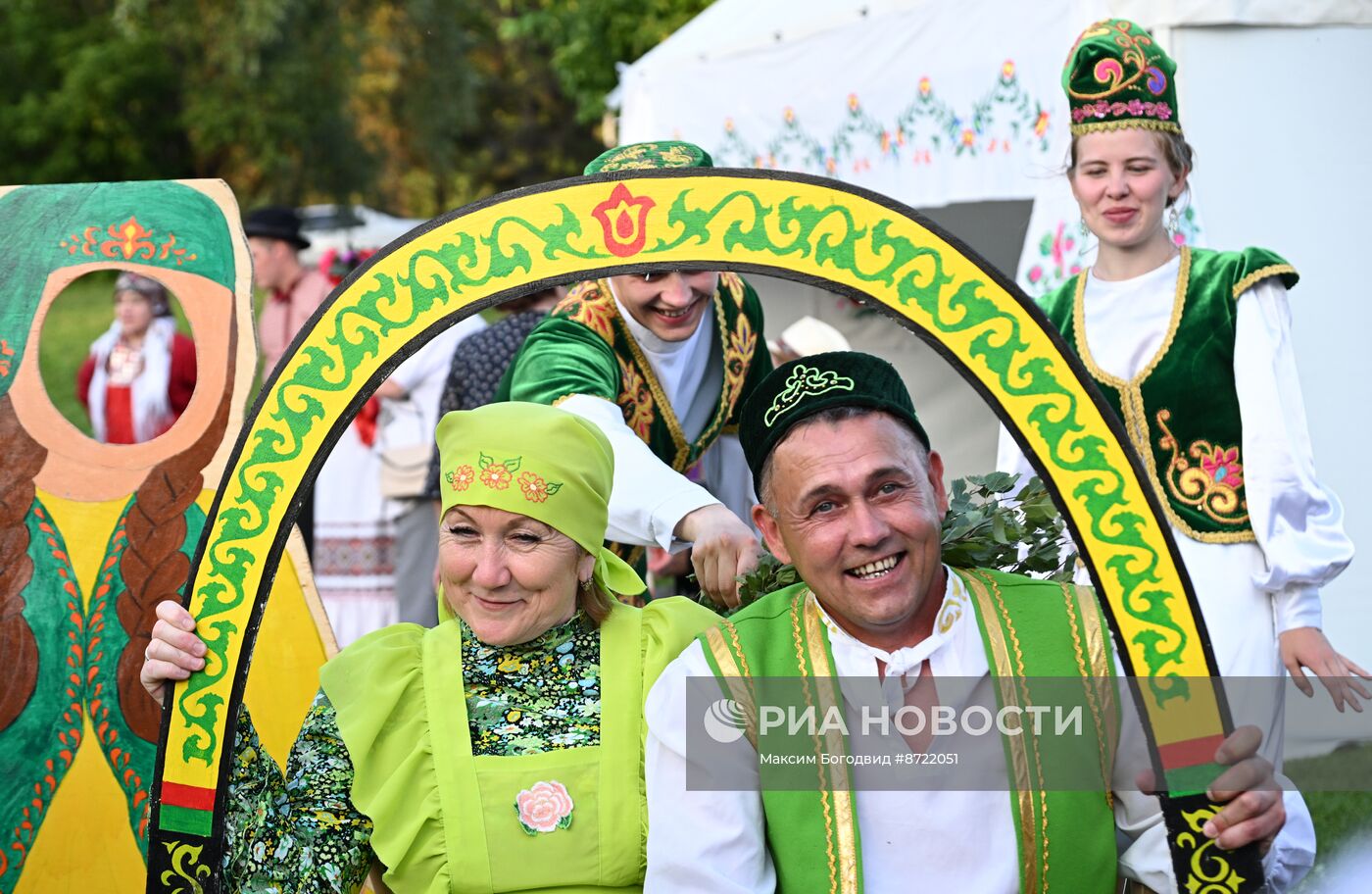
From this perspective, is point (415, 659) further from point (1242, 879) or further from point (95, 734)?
point (1242, 879)

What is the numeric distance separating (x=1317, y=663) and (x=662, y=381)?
A: 1492 mm

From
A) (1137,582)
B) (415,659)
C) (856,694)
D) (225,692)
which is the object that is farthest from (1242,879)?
(225,692)

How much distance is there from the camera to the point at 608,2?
14977 mm

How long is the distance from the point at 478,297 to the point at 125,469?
1359 mm

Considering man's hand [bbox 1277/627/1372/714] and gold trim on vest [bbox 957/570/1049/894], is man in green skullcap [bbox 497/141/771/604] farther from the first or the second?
man's hand [bbox 1277/627/1372/714]

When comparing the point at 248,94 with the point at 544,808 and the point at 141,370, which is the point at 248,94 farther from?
the point at 544,808

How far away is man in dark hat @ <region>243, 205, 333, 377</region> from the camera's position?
23.2 feet

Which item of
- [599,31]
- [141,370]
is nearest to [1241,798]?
[141,370]

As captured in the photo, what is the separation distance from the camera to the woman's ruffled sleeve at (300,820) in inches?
98.8

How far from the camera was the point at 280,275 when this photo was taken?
717 cm

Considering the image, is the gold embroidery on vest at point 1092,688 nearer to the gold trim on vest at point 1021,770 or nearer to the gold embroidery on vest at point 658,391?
the gold trim on vest at point 1021,770

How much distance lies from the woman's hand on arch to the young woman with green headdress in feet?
6.11

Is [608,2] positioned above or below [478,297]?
above

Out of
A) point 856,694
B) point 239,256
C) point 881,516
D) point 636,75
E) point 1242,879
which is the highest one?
point 636,75
